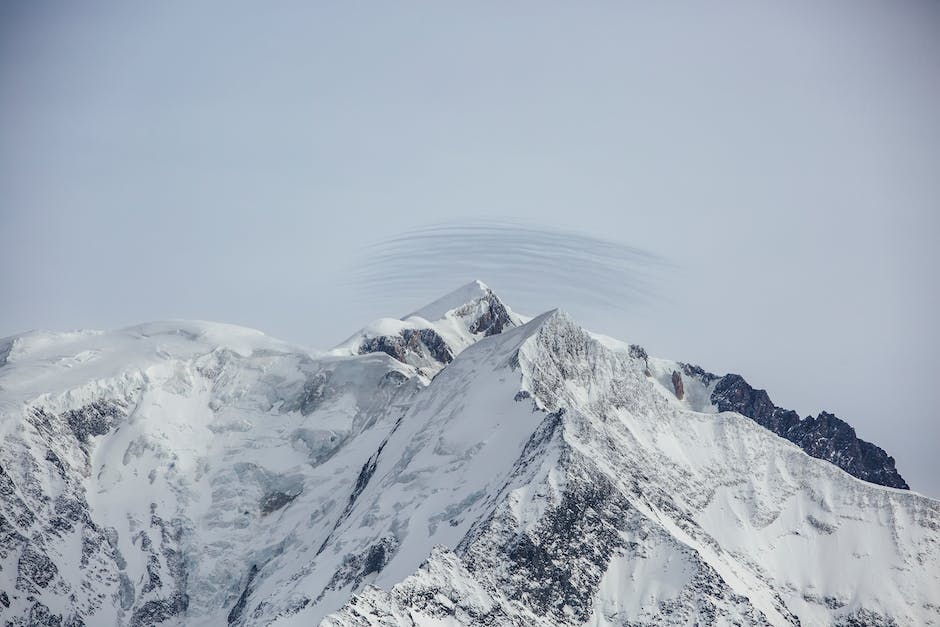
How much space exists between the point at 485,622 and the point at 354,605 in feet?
72.4

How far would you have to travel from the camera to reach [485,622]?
199500 mm

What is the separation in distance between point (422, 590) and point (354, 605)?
14.1 meters

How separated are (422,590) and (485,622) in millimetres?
10494

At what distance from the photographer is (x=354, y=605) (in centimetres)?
18850

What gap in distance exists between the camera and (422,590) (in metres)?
199
